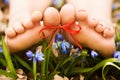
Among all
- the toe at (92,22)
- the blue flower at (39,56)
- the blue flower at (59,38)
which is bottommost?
the blue flower at (39,56)

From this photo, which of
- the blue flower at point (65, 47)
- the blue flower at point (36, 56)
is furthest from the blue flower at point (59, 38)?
the blue flower at point (36, 56)

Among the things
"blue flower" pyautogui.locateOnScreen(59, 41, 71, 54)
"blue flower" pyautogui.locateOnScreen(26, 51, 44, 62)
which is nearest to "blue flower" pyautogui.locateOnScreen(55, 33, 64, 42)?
"blue flower" pyautogui.locateOnScreen(59, 41, 71, 54)

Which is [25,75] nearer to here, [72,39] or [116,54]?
[72,39]

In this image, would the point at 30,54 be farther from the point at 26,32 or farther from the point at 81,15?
the point at 81,15

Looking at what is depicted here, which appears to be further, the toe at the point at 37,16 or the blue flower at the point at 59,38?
the blue flower at the point at 59,38

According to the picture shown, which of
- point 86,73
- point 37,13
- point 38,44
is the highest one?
point 37,13

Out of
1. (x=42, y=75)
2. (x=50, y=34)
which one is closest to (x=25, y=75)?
(x=42, y=75)

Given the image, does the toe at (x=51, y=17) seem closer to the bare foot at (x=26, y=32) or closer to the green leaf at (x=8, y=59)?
the bare foot at (x=26, y=32)
